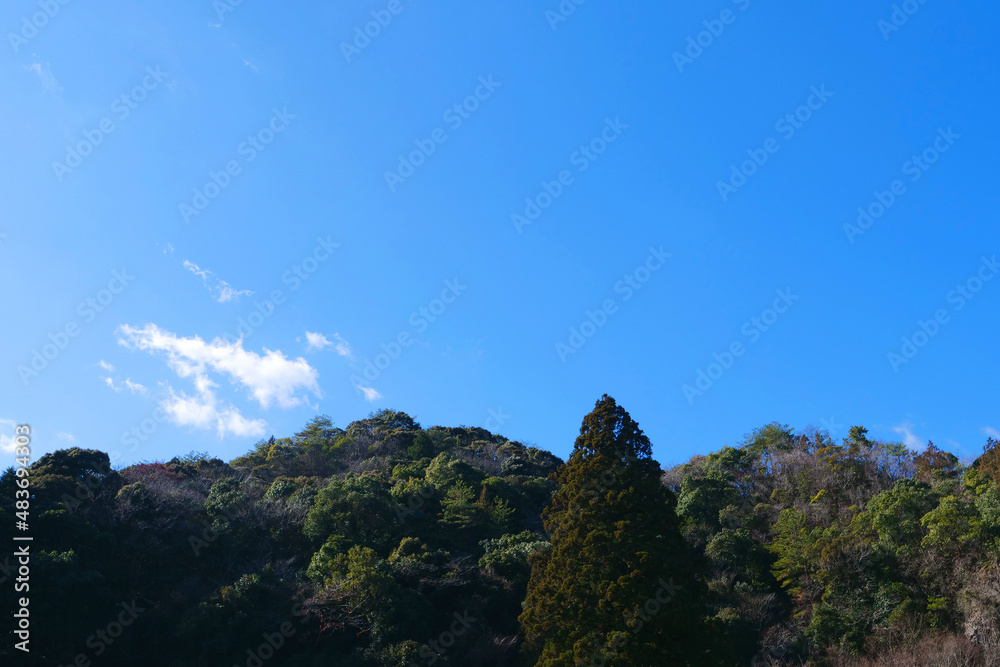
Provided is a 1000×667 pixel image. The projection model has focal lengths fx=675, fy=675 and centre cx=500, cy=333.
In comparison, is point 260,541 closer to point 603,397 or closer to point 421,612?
point 421,612

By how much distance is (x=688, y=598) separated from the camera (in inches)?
713

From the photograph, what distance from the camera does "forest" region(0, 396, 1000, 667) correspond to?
1852cm

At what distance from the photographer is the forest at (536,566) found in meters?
18.5

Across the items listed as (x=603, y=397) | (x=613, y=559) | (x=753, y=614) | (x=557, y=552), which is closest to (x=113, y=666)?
(x=557, y=552)

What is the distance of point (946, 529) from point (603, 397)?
1210 centimetres

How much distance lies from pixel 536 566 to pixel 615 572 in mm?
2811

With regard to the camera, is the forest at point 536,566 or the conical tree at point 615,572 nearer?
the conical tree at point 615,572

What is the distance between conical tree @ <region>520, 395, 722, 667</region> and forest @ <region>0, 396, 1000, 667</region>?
0.06 metres

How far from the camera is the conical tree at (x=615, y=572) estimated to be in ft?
56.7

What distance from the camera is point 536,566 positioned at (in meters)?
20.0

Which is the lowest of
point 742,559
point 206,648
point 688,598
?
point 206,648

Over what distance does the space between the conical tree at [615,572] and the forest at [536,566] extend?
2.4 inches

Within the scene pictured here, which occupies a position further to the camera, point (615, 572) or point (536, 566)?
point (536, 566)

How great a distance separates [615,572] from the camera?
18.2m
